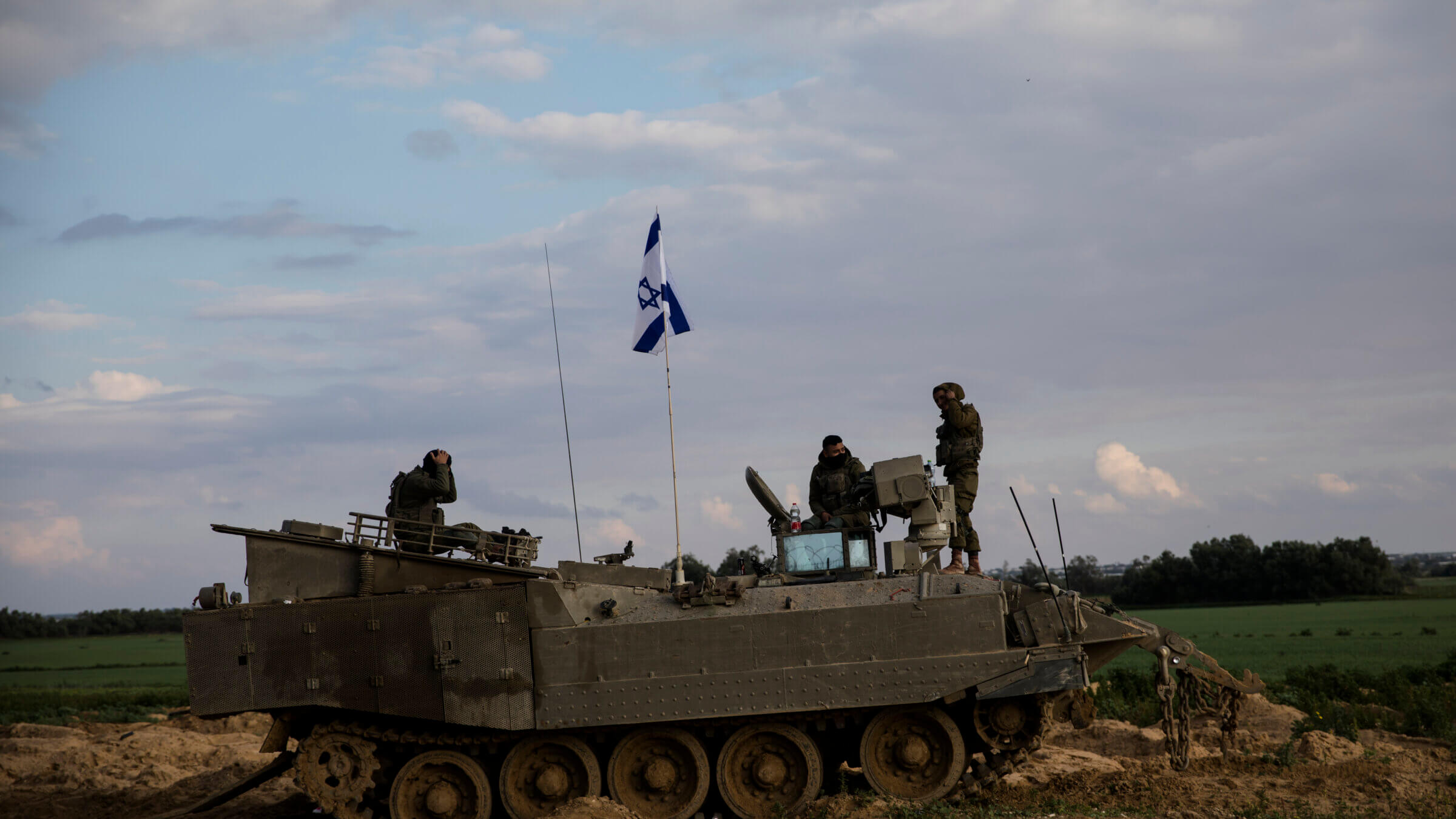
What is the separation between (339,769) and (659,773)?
11.4ft

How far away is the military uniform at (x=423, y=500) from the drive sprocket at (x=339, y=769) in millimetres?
2188

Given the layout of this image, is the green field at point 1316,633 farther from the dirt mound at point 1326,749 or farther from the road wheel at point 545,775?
the road wheel at point 545,775

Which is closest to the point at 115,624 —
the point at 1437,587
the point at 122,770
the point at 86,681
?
the point at 86,681

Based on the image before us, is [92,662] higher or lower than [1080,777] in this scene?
lower

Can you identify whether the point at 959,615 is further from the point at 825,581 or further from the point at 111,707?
the point at 111,707

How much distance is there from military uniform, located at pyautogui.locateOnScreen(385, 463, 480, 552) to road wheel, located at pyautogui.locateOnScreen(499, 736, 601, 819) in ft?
8.02

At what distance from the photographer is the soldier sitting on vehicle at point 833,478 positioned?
45.8 feet

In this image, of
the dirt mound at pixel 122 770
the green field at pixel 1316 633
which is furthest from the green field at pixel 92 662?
the green field at pixel 1316 633

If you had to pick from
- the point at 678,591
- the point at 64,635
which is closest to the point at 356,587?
the point at 678,591

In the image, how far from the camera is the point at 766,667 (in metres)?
12.1

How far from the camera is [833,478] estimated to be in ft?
46.0

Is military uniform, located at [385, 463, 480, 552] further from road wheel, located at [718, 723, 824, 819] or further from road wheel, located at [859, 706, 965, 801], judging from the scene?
road wheel, located at [859, 706, 965, 801]

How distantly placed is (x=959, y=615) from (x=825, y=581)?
157 centimetres

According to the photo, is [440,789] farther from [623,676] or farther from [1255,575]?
[1255,575]
